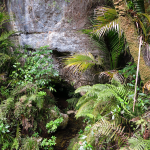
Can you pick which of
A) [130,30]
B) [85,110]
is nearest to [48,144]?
[85,110]

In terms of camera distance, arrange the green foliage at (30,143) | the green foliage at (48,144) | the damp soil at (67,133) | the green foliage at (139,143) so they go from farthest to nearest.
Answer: the damp soil at (67,133)
the green foliage at (48,144)
the green foliage at (30,143)
the green foliage at (139,143)

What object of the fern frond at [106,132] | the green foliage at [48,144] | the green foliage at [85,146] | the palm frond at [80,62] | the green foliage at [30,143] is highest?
the palm frond at [80,62]

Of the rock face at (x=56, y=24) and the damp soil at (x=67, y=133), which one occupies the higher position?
the rock face at (x=56, y=24)

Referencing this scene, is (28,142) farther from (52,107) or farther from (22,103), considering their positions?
(52,107)

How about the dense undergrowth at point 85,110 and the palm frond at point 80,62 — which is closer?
the dense undergrowth at point 85,110

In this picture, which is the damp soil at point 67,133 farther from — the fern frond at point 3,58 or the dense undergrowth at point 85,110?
the fern frond at point 3,58

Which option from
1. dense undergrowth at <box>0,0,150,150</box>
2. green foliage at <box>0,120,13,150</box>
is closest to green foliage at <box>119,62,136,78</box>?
dense undergrowth at <box>0,0,150,150</box>

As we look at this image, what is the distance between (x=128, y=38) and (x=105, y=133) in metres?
1.29

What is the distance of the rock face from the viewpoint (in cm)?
325

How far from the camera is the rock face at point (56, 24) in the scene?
10.7 ft

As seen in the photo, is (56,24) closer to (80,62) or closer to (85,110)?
(80,62)

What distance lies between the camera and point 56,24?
3.44 m

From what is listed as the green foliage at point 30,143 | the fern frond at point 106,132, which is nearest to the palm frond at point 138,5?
the fern frond at point 106,132

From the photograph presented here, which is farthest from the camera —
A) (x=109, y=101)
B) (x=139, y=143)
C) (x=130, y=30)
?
(x=109, y=101)
